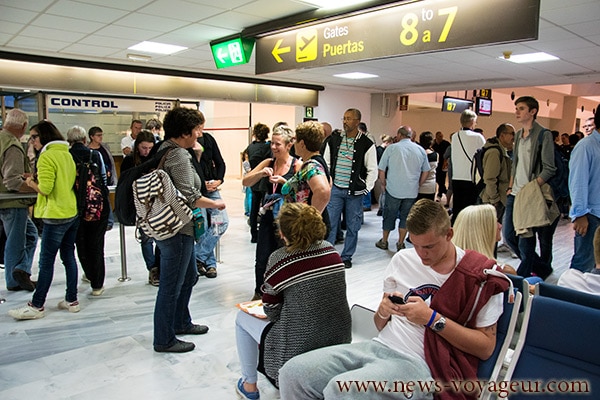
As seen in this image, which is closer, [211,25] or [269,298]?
[269,298]

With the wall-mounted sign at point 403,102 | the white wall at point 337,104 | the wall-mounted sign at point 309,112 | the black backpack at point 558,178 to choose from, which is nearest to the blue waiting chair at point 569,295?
the black backpack at point 558,178

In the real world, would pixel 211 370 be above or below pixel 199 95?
below

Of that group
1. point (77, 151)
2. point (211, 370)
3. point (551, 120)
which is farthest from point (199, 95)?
point (551, 120)

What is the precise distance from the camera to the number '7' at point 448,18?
314 centimetres

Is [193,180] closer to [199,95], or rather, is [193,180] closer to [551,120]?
[199,95]

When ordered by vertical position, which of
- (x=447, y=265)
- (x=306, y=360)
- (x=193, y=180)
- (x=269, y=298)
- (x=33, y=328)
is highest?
(x=193, y=180)

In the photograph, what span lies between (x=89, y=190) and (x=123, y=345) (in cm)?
131

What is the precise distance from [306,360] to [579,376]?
99cm

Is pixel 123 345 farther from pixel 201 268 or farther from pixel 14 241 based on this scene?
pixel 14 241

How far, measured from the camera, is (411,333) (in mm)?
1921

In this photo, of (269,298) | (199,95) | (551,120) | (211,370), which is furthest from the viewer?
(551,120)

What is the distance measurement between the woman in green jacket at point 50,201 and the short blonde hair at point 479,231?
2890 millimetres

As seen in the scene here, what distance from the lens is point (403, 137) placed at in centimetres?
612

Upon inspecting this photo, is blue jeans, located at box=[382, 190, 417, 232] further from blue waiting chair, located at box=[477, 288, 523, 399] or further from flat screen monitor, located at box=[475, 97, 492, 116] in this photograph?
flat screen monitor, located at box=[475, 97, 492, 116]
